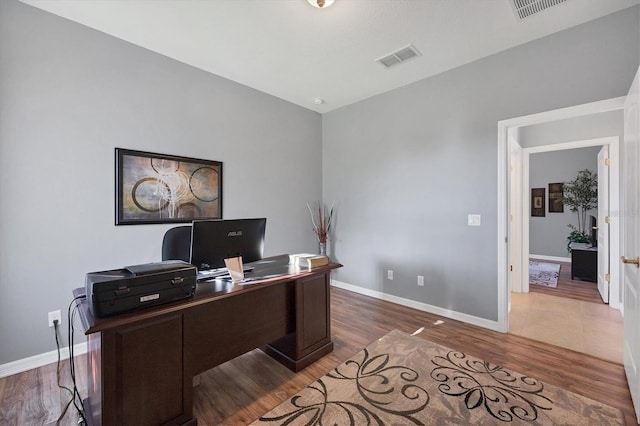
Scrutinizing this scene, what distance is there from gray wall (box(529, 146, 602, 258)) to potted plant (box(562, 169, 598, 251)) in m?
0.10

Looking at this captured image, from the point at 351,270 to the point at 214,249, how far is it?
2803 millimetres

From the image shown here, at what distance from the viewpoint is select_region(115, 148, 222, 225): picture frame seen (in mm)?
2652

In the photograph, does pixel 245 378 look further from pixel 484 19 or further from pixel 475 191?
pixel 484 19

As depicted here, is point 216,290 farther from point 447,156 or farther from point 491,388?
point 447,156

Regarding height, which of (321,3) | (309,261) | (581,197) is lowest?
(309,261)

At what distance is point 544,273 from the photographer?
5.32m

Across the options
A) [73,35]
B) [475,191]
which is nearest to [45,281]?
[73,35]

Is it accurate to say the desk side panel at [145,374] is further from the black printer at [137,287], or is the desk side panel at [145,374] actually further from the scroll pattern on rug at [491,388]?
the scroll pattern on rug at [491,388]

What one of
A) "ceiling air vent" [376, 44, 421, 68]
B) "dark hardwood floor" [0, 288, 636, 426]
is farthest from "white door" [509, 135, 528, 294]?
"ceiling air vent" [376, 44, 421, 68]

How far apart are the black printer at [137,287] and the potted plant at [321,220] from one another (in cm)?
299

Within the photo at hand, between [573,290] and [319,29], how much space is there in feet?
16.6

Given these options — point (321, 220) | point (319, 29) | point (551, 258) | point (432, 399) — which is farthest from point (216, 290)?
point (551, 258)

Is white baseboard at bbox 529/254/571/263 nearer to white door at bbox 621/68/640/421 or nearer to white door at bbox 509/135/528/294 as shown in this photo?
white door at bbox 509/135/528/294

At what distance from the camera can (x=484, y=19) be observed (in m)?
2.36
